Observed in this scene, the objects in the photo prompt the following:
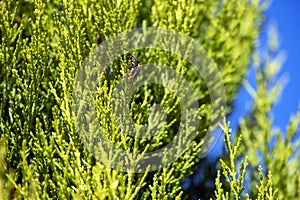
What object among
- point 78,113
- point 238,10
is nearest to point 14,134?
point 78,113

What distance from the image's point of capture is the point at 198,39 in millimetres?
2859

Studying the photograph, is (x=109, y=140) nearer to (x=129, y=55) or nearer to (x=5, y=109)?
(x=129, y=55)

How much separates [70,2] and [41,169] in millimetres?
741

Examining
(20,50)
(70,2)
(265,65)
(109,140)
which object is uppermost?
(265,65)

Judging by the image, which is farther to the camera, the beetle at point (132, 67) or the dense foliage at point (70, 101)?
the beetle at point (132, 67)

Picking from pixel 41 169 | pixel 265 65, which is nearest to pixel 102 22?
pixel 41 169

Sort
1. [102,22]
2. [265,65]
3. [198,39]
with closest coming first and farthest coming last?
1. [102,22]
2. [198,39]
3. [265,65]

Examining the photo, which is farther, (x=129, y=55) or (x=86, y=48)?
(x=86, y=48)

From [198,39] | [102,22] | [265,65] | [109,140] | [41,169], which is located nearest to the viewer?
[109,140]

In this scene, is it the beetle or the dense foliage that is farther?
the beetle

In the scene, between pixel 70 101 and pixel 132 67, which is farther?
pixel 132 67

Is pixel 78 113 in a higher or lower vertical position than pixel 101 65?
lower

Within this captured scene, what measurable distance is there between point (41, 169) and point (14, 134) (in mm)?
213

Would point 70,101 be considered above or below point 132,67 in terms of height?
below
